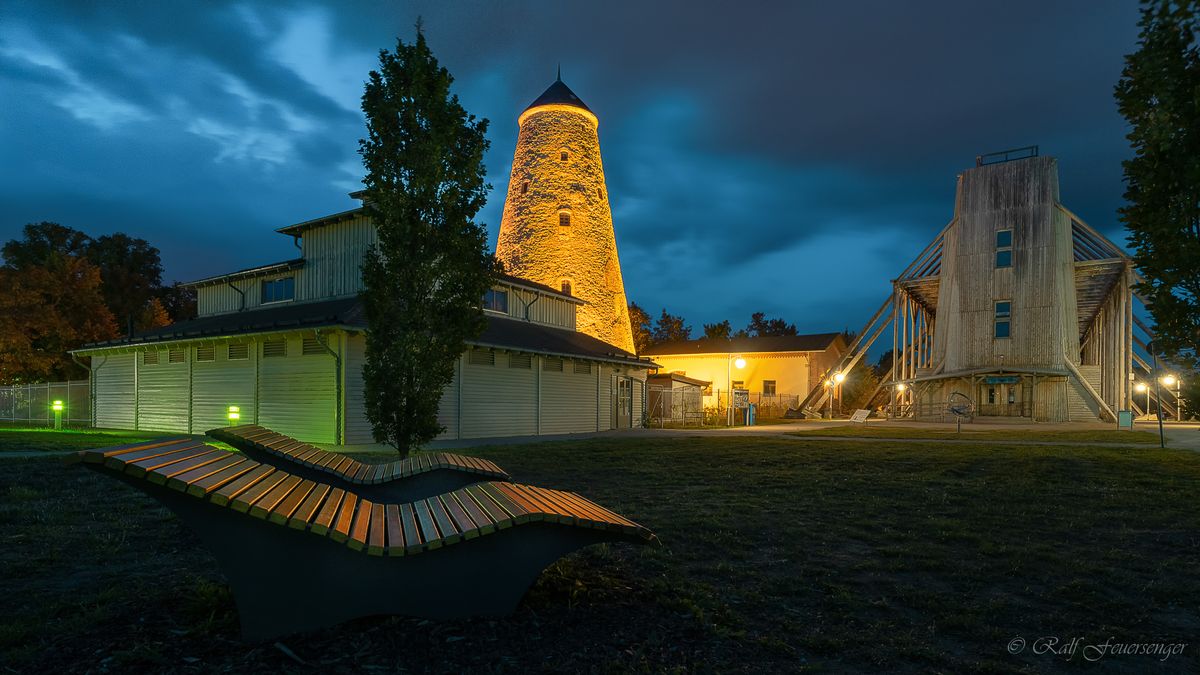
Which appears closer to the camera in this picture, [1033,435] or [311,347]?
[311,347]

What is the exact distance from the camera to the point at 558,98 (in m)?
34.9

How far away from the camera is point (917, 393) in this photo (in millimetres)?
36656

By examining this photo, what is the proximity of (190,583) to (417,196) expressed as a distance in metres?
6.91

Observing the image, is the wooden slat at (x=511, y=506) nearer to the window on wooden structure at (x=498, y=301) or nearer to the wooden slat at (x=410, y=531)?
the wooden slat at (x=410, y=531)

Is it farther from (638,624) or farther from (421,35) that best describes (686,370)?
(638,624)

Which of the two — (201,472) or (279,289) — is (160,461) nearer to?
(201,472)

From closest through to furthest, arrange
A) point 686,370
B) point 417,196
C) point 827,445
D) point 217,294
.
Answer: point 417,196 → point 827,445 → point 217,294 → point 686,370

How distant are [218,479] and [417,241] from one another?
24.5 feet

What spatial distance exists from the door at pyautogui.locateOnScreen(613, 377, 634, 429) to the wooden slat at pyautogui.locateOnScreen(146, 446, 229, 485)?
24.4 m

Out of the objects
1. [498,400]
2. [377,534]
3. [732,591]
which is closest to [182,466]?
[377,534]

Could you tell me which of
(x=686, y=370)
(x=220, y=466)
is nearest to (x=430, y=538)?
(x=220, y=466)

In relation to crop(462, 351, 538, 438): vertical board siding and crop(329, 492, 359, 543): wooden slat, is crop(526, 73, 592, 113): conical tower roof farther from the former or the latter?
crop(329, 492, 359, 543): wooden slat

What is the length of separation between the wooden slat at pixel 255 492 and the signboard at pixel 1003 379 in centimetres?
3630

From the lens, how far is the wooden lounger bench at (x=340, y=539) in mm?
2867
